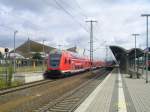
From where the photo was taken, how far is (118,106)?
1418cm

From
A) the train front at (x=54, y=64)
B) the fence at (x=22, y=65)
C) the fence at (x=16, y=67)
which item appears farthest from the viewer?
the train front at (x=54, y=64)

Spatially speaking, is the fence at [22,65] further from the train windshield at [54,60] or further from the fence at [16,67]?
the train windshield at [54,60]

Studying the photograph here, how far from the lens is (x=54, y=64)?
3919 cm

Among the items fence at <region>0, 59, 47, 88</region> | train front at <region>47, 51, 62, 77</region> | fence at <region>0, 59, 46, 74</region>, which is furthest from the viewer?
train front at <region>47, 51, 62, 77</region>

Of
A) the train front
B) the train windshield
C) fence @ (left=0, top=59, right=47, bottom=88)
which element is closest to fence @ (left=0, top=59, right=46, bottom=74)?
fence @ (left=0, top=59, right=47, bottom=88)

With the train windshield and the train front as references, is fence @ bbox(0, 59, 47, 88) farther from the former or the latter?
the train windshield

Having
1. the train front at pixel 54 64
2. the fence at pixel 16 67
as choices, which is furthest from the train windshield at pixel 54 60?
the fence at pixel 16 67

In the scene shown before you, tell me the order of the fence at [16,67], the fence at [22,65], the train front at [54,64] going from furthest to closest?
1. the train front at [54,64]
2. the fence at [22,65]
3. the fence at [16,67]

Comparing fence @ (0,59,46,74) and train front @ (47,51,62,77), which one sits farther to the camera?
train front @ (47,51,62,77)

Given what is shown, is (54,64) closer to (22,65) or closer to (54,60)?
(54,60)

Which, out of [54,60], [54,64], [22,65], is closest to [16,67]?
[22,65]

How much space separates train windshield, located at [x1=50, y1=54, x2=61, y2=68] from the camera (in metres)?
39.0

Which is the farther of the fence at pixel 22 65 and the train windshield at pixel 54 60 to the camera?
the train windshield at pixel 54 60

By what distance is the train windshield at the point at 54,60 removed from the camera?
128 ft
